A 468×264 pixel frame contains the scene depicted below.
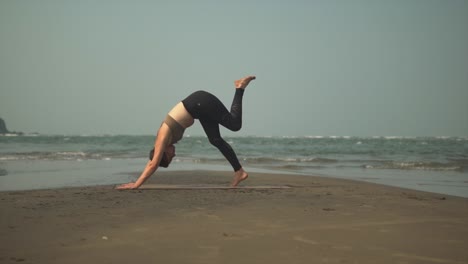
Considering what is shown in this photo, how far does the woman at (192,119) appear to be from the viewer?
225 inches

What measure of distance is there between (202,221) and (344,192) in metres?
3.04

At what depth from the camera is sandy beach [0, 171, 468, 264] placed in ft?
8.50

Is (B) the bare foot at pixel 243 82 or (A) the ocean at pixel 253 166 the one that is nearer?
(B) the bare foot at pixel 243 82

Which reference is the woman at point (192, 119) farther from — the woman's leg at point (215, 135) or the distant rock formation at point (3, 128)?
the distant rock formation at point (3, 128)

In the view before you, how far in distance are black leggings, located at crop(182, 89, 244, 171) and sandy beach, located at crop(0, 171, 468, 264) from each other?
110cm

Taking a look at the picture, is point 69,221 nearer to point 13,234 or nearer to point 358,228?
point 13,234

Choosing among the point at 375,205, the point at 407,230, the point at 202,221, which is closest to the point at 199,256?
the point at 202,221

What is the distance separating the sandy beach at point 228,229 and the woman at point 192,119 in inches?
27.2

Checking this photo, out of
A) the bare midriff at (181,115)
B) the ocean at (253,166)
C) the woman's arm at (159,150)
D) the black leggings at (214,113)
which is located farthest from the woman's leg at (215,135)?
the ocean at (253,166)

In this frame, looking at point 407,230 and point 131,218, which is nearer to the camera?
point 407,230

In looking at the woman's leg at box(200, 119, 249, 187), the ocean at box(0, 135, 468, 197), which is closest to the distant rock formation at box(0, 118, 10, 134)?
the ocean at box(0, 135, 468, 197)

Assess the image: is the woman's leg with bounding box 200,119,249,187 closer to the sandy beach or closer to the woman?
the woman

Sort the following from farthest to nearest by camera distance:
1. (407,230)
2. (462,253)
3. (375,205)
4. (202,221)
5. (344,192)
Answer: (344,192), (375,205), (202,221), (407,230), (462,253)

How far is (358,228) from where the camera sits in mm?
3385
